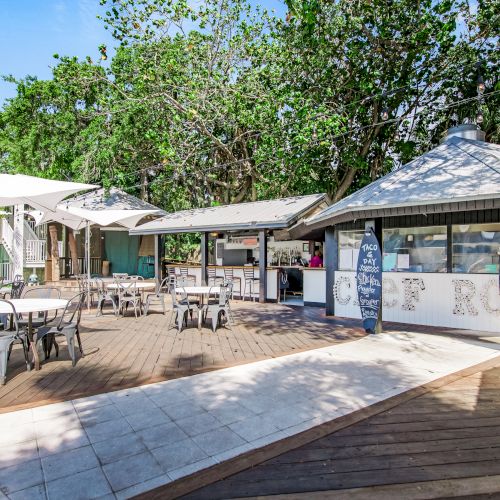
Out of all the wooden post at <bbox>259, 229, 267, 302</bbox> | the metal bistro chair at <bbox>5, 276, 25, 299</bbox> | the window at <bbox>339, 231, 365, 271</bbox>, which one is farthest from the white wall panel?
the metal bistro chair at <bbox>5, 276, 25, 299</bbox>

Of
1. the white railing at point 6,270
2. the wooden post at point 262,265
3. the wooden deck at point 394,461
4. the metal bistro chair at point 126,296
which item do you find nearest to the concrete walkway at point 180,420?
the wooden deck at point 394,461

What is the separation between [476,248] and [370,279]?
90.8 inches

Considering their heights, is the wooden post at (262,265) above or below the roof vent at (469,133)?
below

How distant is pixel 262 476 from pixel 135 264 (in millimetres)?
17571

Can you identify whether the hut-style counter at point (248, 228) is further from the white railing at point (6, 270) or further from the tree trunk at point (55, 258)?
the white railing at point (6, 270)

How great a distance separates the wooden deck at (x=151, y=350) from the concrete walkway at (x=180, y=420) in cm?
38

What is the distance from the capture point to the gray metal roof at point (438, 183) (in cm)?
620

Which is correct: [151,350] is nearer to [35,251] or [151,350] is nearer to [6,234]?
[35,251]

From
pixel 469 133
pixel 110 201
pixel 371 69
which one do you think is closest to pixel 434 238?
pixel 469 133

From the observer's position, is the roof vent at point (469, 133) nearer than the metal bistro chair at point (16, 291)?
No

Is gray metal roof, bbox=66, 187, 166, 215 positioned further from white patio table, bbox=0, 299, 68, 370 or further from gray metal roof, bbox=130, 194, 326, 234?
white patio table, bbox=0, 299, 68, 370

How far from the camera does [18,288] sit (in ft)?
24.1

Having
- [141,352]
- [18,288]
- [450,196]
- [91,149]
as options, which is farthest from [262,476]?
[91,149]

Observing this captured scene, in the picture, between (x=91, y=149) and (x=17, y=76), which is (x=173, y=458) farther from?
(x=17, y=76)
